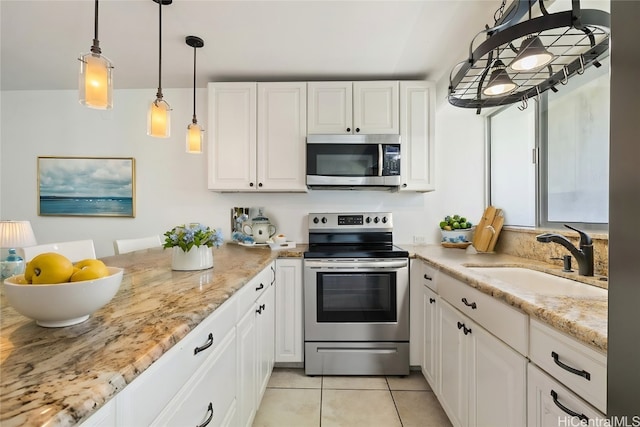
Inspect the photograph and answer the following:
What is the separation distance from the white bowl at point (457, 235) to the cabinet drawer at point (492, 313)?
0.97m

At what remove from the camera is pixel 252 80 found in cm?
262

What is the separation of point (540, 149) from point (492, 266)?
0.96 meters

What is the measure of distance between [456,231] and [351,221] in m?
0.89

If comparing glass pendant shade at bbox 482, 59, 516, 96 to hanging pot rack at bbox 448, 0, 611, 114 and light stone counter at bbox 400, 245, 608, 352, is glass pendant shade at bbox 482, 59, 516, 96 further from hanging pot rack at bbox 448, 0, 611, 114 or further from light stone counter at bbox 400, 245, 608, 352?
light stone counter at bbox 400, 245, 608, 352

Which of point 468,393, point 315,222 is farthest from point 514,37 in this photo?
point 315,222

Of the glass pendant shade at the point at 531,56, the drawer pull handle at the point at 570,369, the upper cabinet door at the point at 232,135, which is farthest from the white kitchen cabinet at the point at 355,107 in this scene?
the drawer pull handle at the point at 570,369

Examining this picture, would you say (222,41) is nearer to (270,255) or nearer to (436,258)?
(270,255)

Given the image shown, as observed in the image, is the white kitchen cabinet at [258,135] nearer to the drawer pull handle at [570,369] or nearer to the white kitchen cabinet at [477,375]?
the white kitchen cabinet at [477,375]

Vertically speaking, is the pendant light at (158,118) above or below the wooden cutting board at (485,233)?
above

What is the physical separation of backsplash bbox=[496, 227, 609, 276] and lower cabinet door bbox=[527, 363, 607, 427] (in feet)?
2.23

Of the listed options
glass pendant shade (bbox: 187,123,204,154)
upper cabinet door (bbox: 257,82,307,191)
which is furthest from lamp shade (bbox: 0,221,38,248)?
upper cabinet door (bbox: 257,82,307,191)

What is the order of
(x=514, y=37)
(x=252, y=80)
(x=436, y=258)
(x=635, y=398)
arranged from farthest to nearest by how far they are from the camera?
(x=252, y=80)
(x=436, y=258)
(x=514, y=37)
(x=635, y=398)

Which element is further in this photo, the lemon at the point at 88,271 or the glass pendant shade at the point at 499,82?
the glass pendant shade at the point at 499,82

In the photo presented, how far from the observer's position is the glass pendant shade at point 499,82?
1228 mm
